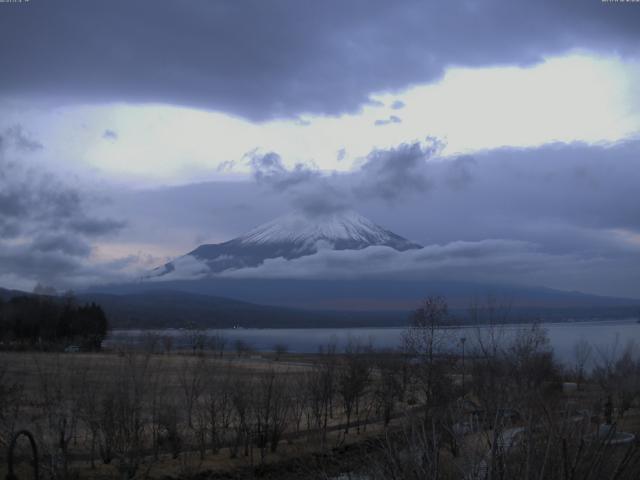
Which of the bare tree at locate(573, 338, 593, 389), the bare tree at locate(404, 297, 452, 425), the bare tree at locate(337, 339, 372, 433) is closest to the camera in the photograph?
the bare tree at locate(404, 297, 452, 425)

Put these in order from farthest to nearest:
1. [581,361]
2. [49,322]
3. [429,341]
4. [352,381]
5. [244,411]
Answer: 1. [49,322]
2. [581,361]
3. [352,381]
4. [429,341]
5. [244,411]

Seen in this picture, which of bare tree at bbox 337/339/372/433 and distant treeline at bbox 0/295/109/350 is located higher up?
distant treeline at bbox 0/295/109/350

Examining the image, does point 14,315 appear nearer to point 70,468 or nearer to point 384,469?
point 70,468

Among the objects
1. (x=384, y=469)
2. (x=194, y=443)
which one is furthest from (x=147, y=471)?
(x=384, y=469)

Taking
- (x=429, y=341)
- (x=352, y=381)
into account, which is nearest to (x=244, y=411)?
(x=352, y=381)

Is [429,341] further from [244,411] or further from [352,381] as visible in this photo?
Result: [244,411]

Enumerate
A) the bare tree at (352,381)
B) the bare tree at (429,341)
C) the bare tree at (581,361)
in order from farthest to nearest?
the bare tree at (581,361) < the bare tree at (352,381) < the bare tree at (429,341)

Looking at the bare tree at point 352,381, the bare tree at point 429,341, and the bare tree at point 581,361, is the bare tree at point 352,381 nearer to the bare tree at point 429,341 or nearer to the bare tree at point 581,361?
the bare tree at point 429,341

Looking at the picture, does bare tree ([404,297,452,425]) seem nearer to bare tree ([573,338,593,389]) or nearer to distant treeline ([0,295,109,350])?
bare tree ([573,338,593,389])

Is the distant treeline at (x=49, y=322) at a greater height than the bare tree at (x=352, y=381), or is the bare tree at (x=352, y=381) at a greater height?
the distant treeline at (x=49, y=322)

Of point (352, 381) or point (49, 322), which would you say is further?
point (49, 322)

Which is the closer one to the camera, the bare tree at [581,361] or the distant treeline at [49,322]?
the bare tree at [581,361]

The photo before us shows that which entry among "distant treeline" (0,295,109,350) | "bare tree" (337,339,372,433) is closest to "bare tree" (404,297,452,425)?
"bare tree" (337,339,372,433)

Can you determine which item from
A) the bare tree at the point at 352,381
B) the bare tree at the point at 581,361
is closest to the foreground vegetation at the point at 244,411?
the bare tree at the point at 352,381
